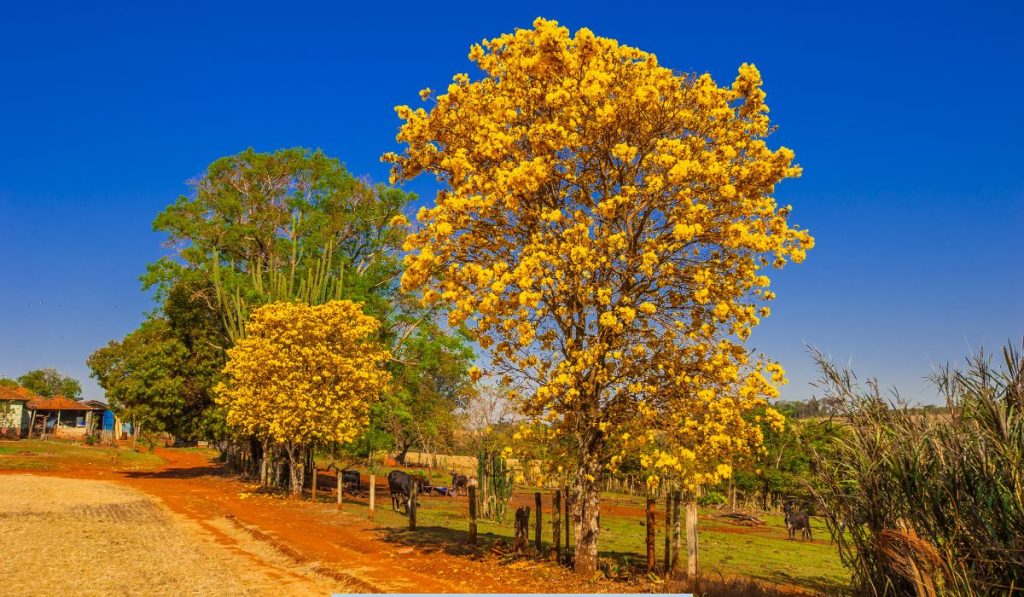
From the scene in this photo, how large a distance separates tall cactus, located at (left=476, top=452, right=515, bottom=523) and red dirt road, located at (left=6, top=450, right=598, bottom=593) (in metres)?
7.23

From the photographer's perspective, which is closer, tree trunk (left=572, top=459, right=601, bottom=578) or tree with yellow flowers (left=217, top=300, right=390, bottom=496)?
tree trunk (left=572, top=459, right=601, bottom=578)

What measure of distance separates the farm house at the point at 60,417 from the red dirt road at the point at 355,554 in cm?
5745

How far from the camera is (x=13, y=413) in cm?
7888

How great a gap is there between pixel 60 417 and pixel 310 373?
7333 cm

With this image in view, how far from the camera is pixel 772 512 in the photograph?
51156mm

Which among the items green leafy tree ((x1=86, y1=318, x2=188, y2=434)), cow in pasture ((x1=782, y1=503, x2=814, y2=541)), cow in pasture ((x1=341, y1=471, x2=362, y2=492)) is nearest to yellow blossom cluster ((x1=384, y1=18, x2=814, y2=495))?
cow in pasture ((x1=782, y1=503, x2=814, y2=541))

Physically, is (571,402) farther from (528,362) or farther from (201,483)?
(201,483)

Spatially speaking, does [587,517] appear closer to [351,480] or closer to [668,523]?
[668,523]

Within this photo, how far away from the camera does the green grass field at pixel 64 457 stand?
52.8m

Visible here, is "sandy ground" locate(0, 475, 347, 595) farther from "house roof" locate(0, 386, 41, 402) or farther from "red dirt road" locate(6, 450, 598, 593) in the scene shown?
"house roof" locate(0, 386, 41, 402)

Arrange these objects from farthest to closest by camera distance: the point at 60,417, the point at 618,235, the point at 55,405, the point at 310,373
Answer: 1. the point at 60,417
2. the point at 55,405
3. the point at 310,373
4. the point at 618,235

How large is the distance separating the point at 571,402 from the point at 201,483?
35.3 m

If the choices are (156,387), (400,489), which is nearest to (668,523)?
(400,489)

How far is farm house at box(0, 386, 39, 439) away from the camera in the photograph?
75.9 m
